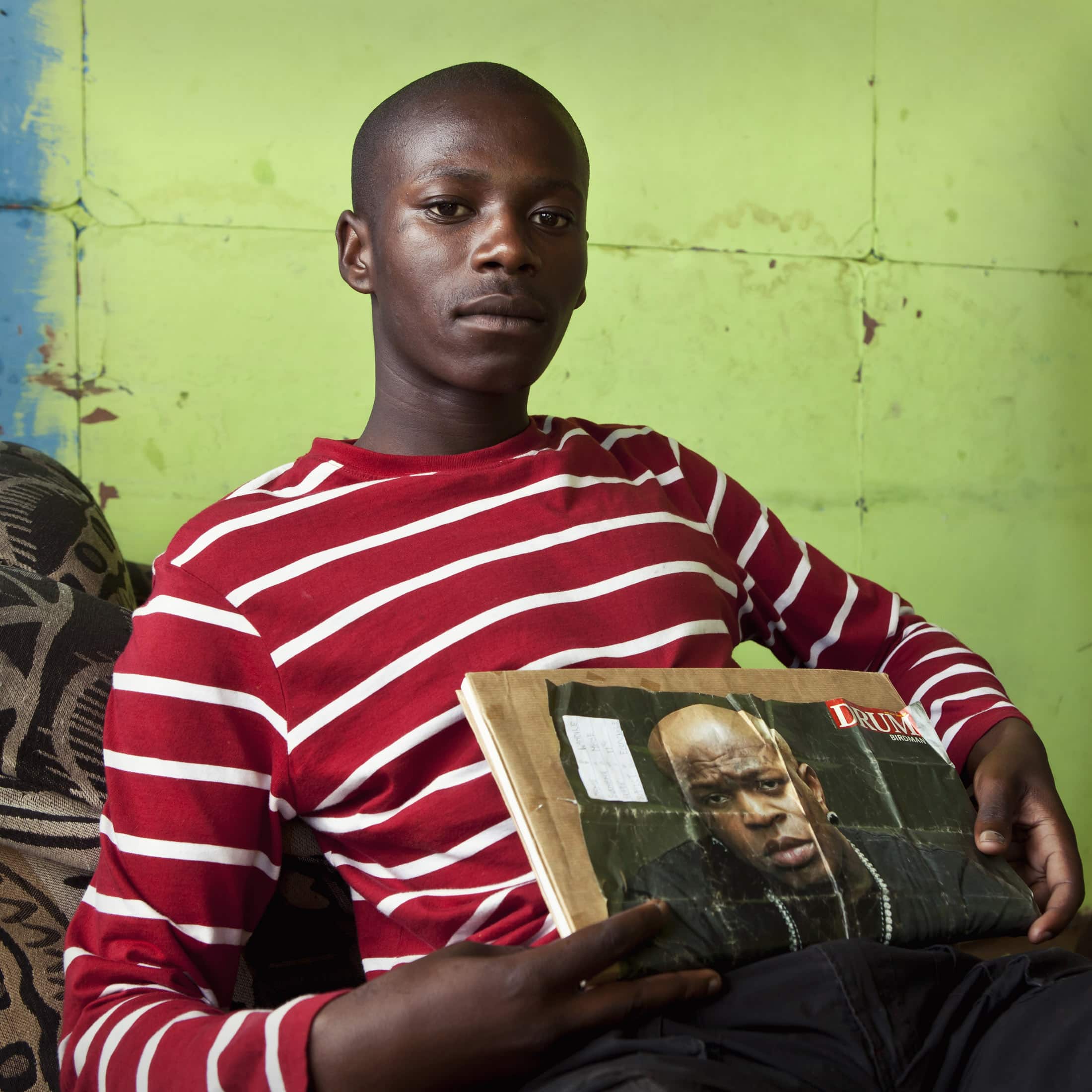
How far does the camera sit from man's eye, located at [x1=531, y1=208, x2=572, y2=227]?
93cm

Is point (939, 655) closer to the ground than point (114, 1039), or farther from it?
farther from it

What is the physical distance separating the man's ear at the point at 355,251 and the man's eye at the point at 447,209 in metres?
0.11

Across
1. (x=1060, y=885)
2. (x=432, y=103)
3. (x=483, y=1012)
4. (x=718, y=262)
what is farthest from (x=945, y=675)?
(x=718, y=262)

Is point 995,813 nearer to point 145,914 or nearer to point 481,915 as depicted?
point 481,915

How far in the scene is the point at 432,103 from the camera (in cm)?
93

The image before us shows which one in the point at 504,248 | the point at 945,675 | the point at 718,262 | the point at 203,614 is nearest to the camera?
the point at 203,614

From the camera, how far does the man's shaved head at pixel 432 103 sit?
93 centimetres

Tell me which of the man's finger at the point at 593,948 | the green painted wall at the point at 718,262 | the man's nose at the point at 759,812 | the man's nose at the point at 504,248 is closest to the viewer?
the man's finger at the point at 593,948

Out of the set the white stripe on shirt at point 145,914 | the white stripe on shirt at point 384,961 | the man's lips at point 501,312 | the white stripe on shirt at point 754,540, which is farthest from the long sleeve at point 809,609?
the white stripe on shirt at point 145,914

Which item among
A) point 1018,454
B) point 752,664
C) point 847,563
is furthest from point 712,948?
point 1018,454

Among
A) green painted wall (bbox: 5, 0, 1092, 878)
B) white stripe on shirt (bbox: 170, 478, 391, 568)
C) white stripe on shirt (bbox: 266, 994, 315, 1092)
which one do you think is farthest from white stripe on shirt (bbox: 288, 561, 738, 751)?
green painted wall (bbox: 5, 0, 1092, 878)

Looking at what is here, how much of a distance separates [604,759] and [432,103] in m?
0.60

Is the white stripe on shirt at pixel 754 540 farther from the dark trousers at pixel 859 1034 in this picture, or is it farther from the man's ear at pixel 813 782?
the dark trousers at pixel 859 1034

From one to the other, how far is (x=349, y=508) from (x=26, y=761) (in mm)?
333
